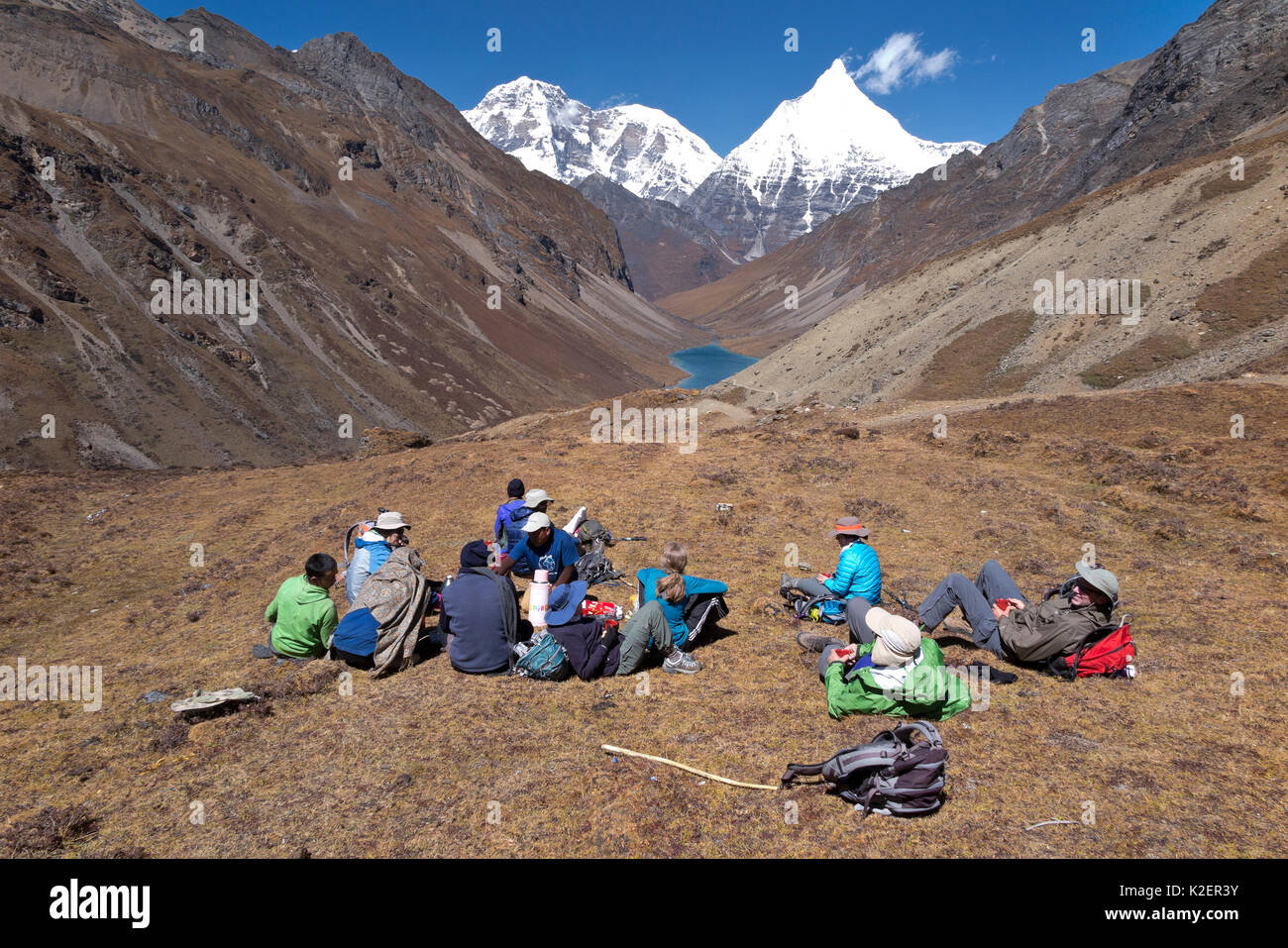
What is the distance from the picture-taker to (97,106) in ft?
235

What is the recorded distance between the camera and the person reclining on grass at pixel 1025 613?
25.5 feet

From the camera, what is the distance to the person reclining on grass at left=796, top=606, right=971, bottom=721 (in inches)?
269

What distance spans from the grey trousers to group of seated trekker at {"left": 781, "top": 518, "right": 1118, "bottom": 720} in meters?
2.18

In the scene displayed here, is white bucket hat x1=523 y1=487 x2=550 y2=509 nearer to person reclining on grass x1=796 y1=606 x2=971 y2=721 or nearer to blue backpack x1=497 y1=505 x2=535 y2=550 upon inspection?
blue backpack x1=497 y1=505 x2=535 y2=550

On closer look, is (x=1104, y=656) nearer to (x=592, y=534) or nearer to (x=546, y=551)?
(x=546, y=551)

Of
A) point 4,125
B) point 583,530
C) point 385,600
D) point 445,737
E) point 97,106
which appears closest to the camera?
point 445,737

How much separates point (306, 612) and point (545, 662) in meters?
3.62

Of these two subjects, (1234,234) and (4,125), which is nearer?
(1234,234)

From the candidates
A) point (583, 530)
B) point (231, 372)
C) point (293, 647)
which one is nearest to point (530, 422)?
point (231, 372)

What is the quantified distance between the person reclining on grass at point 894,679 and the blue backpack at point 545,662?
11.3ft

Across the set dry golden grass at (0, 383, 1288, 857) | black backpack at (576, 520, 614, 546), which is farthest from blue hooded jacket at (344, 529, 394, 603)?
black backpack at (576, 520, 614, 546)

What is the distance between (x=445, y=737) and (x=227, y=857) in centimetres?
219

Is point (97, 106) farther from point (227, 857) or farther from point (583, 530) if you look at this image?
point (227, 857)
